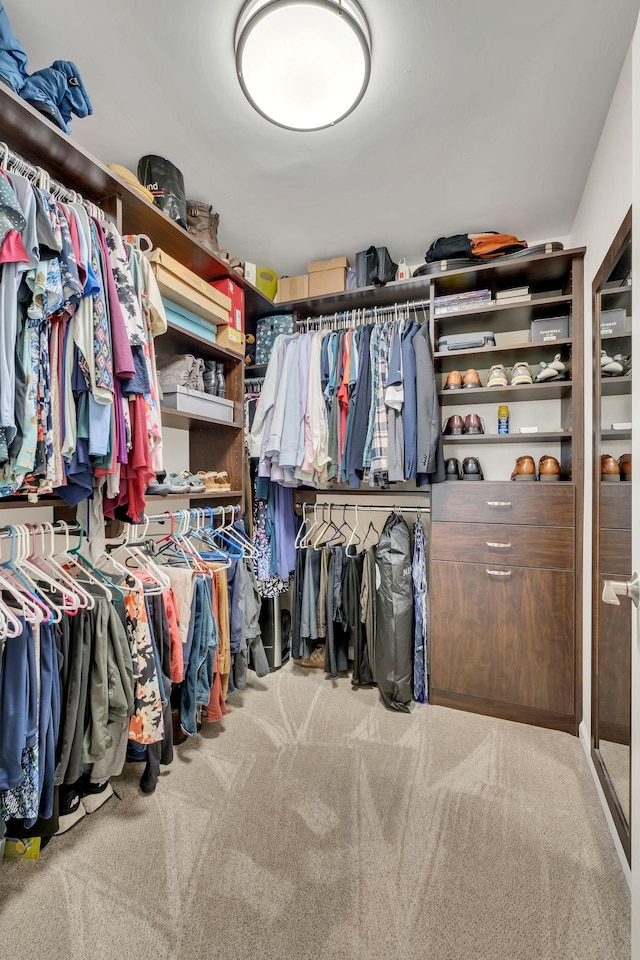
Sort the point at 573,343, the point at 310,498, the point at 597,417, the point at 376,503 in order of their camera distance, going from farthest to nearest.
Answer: the point at 310,498
the point at 376,503
the point at 573,343
the point at 597,417

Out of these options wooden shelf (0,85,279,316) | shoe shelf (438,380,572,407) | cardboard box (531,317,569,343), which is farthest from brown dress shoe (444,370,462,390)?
wooden shelf (0,85,279,316)

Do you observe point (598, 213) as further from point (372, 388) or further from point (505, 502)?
point (505, 502)

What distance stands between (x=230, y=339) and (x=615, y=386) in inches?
71.2

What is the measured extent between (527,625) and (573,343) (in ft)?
4.60

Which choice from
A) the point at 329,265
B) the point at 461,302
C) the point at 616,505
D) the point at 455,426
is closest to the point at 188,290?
the point at 329,265

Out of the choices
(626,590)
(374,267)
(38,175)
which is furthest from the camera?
(374,267)

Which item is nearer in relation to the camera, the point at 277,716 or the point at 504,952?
the point at 504,952

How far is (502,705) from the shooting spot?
2.09m

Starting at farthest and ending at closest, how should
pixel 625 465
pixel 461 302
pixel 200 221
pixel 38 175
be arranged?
pixel 461 302 < pixel 200 221 < pixel 625 465 < pixel 38 175

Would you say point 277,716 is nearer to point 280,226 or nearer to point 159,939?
point 159,939

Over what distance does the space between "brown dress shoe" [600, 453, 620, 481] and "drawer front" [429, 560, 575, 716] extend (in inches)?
24.0

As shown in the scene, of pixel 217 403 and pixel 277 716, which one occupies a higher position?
pixel 217 403

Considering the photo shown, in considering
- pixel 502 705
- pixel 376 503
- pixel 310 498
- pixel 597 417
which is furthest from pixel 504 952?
pixel 310 498

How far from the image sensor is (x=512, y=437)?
2.25 metres
